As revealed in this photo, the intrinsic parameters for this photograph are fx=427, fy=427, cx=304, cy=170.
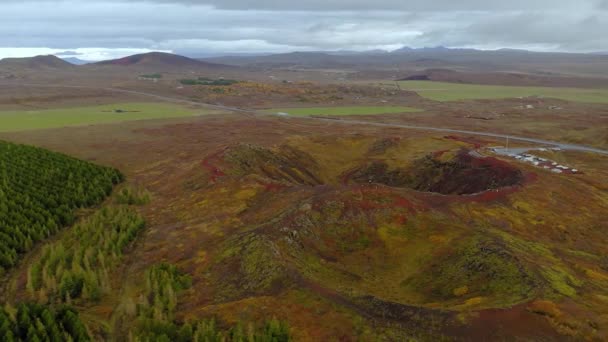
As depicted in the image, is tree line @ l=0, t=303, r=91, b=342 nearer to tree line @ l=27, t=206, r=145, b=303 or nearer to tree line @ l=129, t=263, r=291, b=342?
tree line @ l=27, t=206, r=145, b=303

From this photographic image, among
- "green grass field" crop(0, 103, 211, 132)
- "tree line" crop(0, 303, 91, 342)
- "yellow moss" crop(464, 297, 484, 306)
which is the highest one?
"green grass field" crop(0, 103, 211, 132)

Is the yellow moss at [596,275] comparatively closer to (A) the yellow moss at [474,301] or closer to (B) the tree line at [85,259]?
(A) the yellow moss at [474,301]

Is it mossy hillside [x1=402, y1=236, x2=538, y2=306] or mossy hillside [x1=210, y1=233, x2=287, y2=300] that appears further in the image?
mossy hillside [x1=210, y1=233, x2=287, y2=300]

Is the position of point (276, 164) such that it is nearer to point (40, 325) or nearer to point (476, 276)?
point (476, 276)

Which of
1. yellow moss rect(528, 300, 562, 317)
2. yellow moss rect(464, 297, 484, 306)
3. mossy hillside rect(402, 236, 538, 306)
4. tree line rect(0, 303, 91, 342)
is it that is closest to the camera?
yellow moss rect(528, 300, 562, 317)

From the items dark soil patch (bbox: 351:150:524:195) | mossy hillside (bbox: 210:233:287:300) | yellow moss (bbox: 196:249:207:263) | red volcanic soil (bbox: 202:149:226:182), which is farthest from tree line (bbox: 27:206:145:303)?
dark soil patch (bbox: 351:150:524:195)

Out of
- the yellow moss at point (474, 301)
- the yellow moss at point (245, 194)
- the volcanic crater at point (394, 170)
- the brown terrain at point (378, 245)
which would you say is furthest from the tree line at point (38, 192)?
the yellow moss at point (474, 301)

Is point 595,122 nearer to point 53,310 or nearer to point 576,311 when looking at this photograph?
point 576,311

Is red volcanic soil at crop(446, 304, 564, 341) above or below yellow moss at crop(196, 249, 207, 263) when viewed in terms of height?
above
